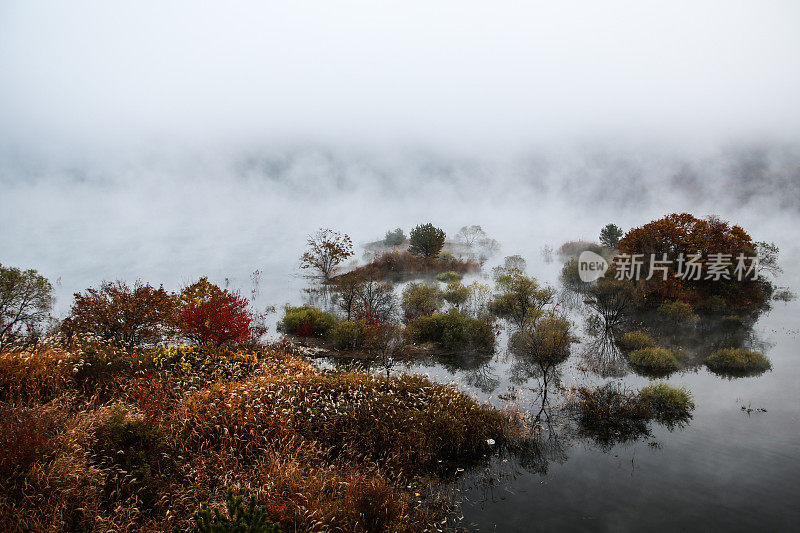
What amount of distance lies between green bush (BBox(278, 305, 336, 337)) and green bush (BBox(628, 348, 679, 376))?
11.5 meters

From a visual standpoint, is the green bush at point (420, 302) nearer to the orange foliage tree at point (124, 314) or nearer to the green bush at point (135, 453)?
the orange foliage tree at point (124, 314)

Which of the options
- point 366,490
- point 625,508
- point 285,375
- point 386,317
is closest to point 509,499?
point 625,508

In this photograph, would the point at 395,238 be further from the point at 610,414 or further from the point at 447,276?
the point at 610,414

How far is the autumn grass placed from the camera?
613cm

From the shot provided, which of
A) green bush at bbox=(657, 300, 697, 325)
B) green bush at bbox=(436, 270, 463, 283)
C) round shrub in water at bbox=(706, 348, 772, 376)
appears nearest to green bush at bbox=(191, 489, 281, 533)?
round shrub in water at bbox=(706, 348, 772, 376)

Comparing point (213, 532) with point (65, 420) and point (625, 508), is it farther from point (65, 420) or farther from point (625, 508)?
point (625, 508)

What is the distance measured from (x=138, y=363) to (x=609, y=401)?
12.0 meters

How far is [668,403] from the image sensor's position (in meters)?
11.1

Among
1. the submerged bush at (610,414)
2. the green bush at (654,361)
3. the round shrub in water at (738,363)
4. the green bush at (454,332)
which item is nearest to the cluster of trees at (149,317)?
the green bush at (454,332)

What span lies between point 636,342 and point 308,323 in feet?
42.1

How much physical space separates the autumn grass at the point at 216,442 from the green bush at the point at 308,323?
6.33 m

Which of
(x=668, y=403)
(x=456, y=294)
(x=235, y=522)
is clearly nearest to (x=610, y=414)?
(x=668, y=403)

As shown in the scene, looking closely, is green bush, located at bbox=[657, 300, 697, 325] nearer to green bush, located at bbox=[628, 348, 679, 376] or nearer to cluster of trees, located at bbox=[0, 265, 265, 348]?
green bush, located at bbox=[628, 348, 679, 376]

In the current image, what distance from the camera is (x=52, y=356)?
32.2 feet
